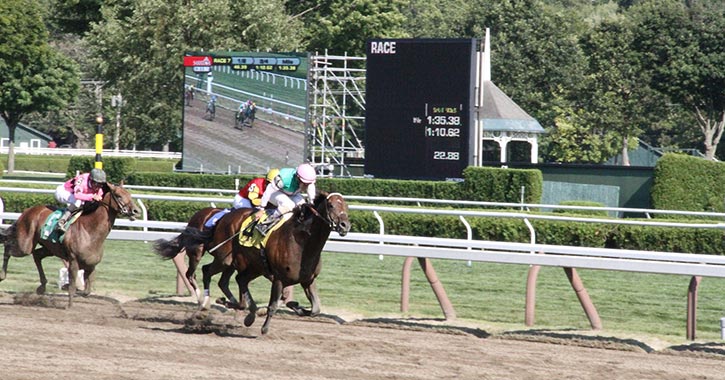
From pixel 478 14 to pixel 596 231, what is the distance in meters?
37.8

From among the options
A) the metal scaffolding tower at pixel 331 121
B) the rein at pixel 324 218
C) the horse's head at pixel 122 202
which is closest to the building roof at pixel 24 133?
the metal scaffolding tower at pixel 331 121

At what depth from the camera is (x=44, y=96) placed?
157 ft

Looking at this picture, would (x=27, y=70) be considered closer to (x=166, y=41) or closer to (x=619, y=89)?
(x=166, y=41)

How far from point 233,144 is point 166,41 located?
10589 mm

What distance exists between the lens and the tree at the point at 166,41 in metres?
34.7

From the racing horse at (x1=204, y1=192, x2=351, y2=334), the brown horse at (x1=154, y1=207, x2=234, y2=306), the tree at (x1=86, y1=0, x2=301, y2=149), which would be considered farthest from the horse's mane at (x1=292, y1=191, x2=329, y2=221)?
the tree at (x1=86, y1=0, x2=301, y2=149)

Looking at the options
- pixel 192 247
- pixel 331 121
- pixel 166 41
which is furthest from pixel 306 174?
pixel 166 41

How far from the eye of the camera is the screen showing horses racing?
25.2m

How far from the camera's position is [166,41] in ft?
116

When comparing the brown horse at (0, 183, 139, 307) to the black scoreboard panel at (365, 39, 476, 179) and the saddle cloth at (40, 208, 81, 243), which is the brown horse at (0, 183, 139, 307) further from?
the black scoreboard panel at (365, 39, 476, 179)

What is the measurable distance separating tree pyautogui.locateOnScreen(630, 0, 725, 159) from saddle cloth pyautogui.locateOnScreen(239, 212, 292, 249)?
36.0 meters

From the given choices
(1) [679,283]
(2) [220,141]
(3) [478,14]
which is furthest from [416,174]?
(3) [478,14]

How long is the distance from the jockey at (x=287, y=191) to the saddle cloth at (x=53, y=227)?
238cm

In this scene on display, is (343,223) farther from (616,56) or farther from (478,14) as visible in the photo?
(478,14)
